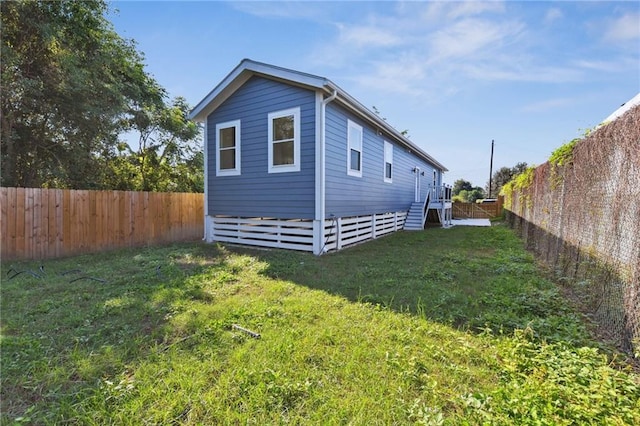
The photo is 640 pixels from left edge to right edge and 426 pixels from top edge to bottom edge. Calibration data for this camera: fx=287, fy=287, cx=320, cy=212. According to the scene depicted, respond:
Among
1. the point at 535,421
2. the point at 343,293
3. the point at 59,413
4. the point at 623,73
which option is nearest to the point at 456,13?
the point at 623,73

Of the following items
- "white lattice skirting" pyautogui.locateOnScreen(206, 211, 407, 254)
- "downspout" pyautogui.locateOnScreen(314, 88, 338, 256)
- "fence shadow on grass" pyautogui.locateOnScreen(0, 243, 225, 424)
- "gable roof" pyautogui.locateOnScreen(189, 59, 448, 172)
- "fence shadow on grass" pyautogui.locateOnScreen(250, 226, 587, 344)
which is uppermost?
"gable roof" pyautogui.locateOnScreen(189, 59, 448, 172)

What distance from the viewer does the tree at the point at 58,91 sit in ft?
24.5

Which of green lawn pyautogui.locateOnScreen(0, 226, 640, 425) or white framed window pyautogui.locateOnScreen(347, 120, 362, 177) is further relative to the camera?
white framed window pyautogui.locateOnScreen(347, 120, 362, 177)

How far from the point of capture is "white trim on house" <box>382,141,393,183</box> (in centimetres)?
1010

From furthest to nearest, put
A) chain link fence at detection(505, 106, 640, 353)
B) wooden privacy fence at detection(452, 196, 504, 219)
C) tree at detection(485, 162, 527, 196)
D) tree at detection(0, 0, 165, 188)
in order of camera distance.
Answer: tree at detection(485, 162, 527, 196) → wooden privacy fence at detection(452, 196, 504, 219) → tree at detection(0, 0, 165, 188) → chain link fence at detection(505, 106, 640, 353)

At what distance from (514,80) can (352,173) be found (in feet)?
19.7

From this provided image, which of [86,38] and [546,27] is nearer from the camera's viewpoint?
[546,27]

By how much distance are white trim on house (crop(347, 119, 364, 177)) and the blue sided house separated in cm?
3

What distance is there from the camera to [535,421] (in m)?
1.57

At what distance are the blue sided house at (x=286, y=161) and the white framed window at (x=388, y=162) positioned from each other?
113 cm

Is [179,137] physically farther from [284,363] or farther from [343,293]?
[284,363]

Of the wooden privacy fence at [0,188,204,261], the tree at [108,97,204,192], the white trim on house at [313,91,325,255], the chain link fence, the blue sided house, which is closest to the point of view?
the chain link fence

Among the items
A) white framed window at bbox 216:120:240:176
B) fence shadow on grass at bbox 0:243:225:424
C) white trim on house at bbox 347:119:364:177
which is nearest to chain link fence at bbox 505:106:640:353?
fence shadow on grass at bbox 0:243:225:424

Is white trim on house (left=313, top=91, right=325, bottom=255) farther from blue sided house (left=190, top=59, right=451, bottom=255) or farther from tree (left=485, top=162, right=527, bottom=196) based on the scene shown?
A: tree (left=485, top=162, right=527, bottom=196)
